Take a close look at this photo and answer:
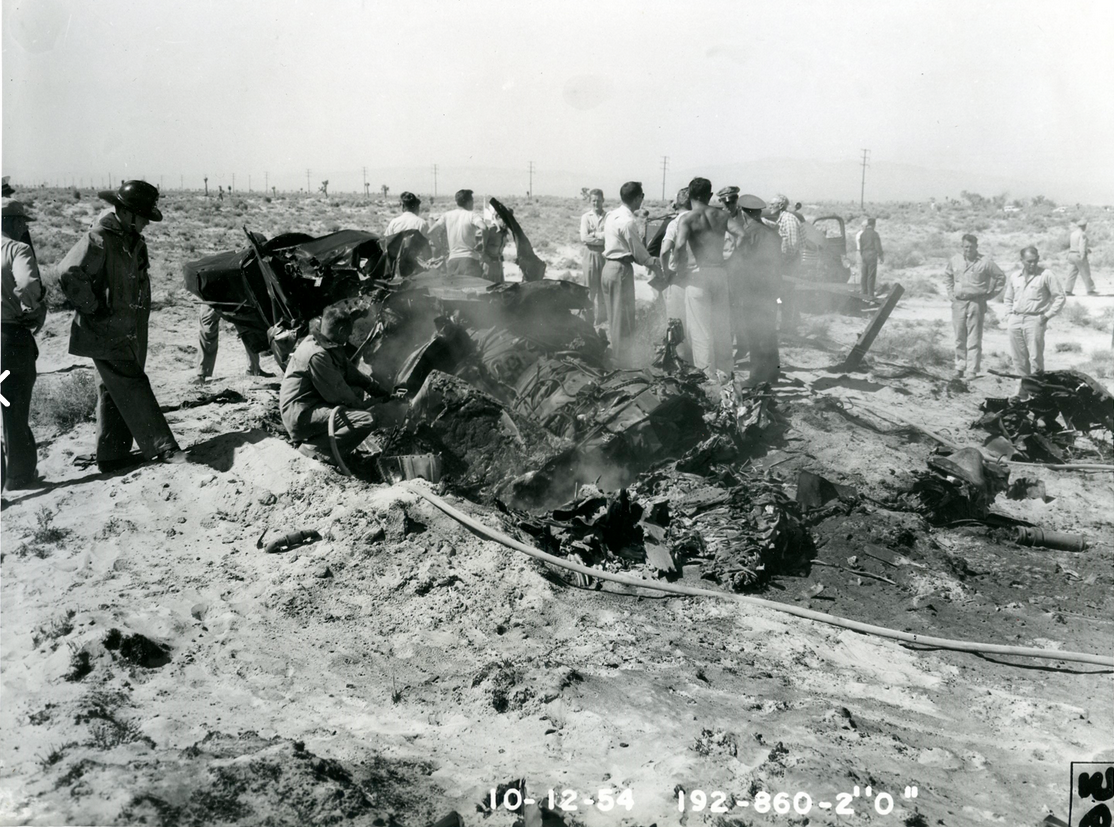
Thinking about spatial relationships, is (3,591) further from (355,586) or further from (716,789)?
(716,789)

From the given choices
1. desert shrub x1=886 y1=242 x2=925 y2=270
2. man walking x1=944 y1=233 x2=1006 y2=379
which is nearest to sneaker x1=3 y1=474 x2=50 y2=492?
man walking x1=944 y1=233 x2=1006 y2=379

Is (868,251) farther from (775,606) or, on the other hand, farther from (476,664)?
(476,664)

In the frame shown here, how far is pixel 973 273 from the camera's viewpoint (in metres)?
11.5

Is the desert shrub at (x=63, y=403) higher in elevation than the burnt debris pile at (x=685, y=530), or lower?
higher

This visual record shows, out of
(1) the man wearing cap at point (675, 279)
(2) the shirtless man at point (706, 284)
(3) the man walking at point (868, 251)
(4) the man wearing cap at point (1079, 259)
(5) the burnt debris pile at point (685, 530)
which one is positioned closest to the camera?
(5) the burnt debris pile at point (685, 530)

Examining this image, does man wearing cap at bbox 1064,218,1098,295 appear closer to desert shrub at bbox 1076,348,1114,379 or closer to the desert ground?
desert shrub at bbox 1076,348,1114,379

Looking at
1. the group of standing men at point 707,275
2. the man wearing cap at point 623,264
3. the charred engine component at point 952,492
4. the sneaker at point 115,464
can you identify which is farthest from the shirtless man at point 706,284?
the sneaker at point 115,464

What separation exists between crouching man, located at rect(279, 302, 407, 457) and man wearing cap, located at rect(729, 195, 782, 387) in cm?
486

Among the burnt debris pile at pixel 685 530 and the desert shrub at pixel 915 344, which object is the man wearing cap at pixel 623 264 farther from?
the desert shrub at pixel 915 344

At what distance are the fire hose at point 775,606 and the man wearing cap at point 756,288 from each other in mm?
4863

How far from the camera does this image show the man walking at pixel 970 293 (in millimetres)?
11477

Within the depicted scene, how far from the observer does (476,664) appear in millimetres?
4625

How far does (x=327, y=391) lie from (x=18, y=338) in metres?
2.45

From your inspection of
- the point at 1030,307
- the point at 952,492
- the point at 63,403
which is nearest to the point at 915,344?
the point at 1030,307
